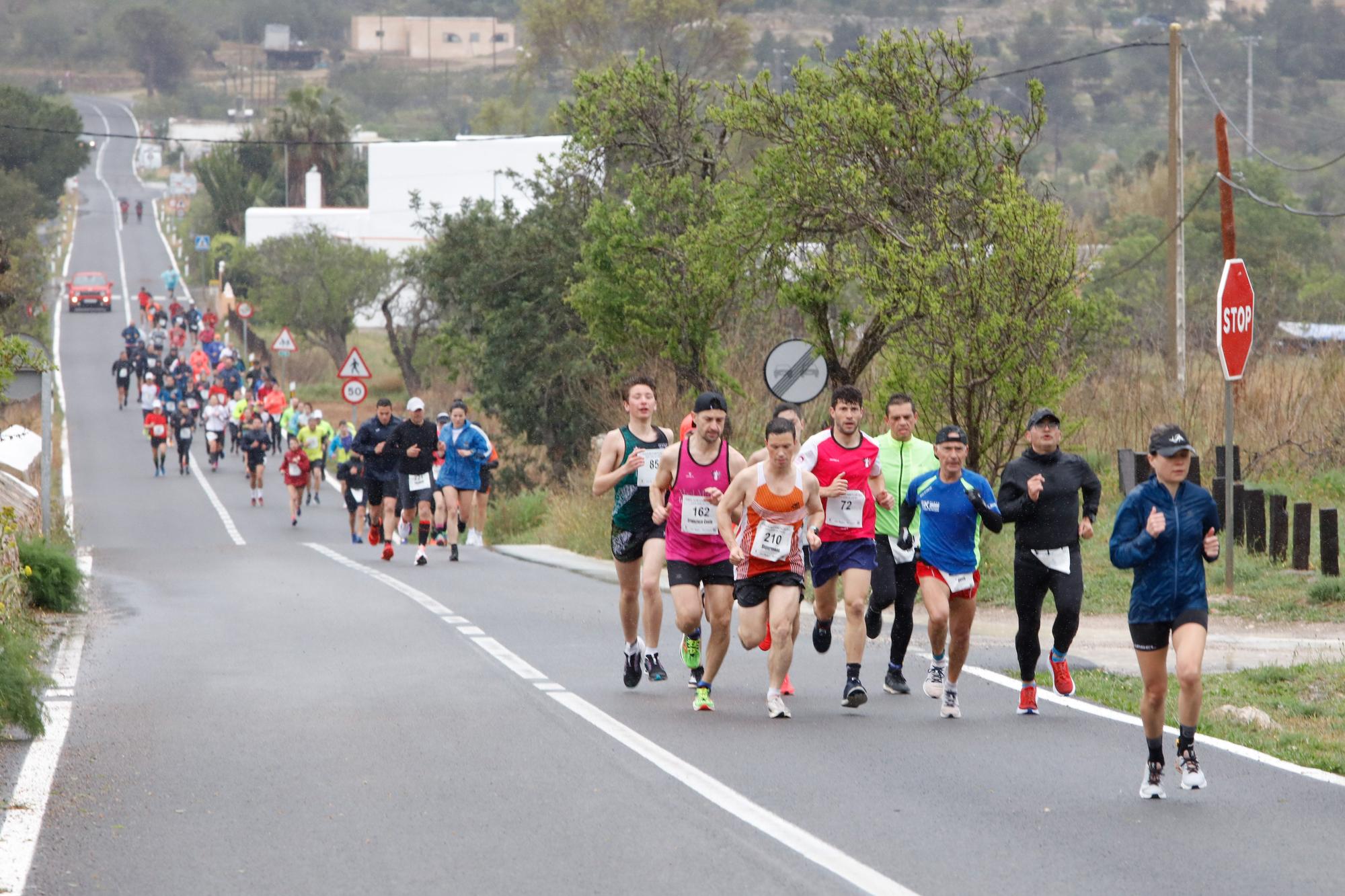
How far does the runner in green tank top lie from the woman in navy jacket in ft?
12.0

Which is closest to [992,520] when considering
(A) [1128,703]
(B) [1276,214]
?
(A) [1128,703]

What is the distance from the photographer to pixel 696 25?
104m

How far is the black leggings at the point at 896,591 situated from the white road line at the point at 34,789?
194 inches

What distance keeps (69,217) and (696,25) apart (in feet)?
178

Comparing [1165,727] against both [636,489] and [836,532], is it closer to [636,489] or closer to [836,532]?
[836,532]

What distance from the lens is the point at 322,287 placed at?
7394 cm

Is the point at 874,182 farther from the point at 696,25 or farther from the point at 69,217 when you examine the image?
the point at 69,217

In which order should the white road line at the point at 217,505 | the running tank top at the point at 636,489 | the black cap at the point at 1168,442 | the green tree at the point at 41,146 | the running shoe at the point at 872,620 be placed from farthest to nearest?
the green tree at the point at 41,146, the white road line at the point at 217,505, the running shoe at the point at 872,620, the running tank top at the point at 636,489, the black cap at the point at 1168,442

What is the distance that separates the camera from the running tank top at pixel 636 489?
37.7ft

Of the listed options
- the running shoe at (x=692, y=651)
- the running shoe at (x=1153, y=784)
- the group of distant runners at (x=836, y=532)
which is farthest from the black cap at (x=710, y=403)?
the running shoe at (x=1153, y=784)

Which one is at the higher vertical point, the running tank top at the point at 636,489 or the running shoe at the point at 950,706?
the running tank top at the point at 636,489

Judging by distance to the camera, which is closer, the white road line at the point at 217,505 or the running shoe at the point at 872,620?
the running shoe at the point at 872,620

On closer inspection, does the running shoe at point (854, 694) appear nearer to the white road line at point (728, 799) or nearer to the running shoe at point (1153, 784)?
the white road line at point (728, 799)

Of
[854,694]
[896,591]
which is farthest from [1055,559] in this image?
[896,591]
